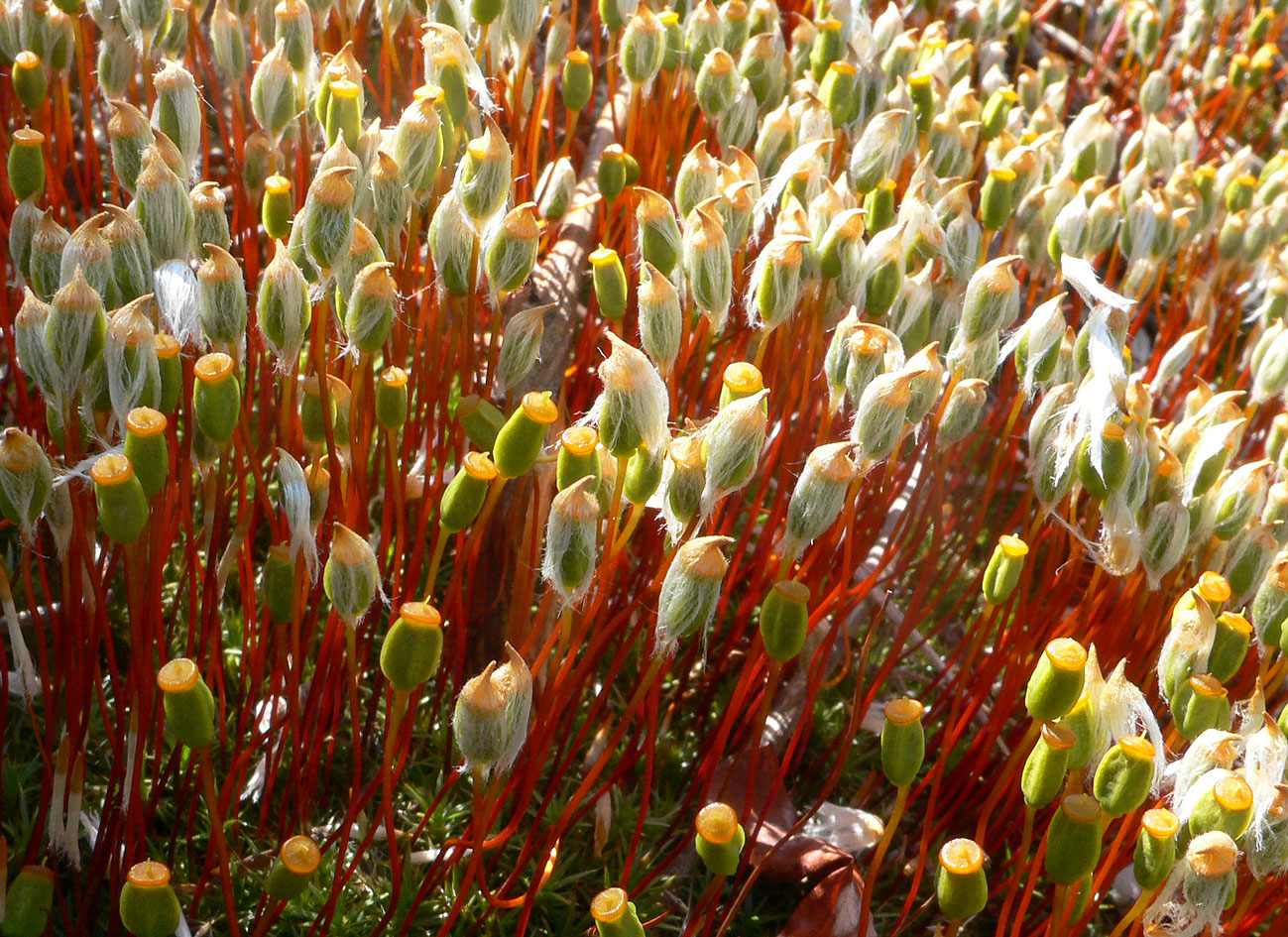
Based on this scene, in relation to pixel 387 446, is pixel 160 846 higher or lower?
lower

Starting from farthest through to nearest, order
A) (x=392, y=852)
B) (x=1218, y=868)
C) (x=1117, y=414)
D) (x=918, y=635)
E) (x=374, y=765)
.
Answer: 1. (x=918, y=635)
2. (x=374, y=765)
3. (x=1117, y=414)
4. (x=392, y=852)
5. (x=1218, y=868)

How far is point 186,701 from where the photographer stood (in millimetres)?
599

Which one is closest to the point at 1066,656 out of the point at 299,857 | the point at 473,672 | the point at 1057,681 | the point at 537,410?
the point at 1057,681

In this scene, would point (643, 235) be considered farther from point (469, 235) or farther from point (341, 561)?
point (341, 561)

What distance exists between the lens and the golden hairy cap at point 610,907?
1.93 ft

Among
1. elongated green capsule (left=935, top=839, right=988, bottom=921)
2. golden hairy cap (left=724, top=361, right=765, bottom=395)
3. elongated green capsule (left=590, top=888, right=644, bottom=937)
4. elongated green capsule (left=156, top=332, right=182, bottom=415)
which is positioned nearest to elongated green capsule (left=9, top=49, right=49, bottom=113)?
elongated green capsule (left=156, top=332, right=182, bottom=415)

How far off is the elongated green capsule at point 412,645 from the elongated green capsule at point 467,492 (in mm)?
→ 80

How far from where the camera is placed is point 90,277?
0.67 m

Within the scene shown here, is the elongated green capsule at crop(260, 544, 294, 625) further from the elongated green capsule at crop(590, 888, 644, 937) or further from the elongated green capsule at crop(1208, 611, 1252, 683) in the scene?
the elongated green capsule at crop(1208, 611, 1252, 683)

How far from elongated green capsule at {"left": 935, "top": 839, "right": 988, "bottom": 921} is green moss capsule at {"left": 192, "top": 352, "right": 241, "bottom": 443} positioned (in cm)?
47

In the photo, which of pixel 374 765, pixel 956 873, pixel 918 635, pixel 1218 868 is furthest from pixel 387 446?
pixel 918 635

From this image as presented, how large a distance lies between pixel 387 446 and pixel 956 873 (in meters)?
0.45

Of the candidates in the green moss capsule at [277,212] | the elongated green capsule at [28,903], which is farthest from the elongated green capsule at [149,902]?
the green moss capsule at [277,212]

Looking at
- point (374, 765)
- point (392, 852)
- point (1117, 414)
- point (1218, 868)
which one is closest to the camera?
point (1218, 868)
